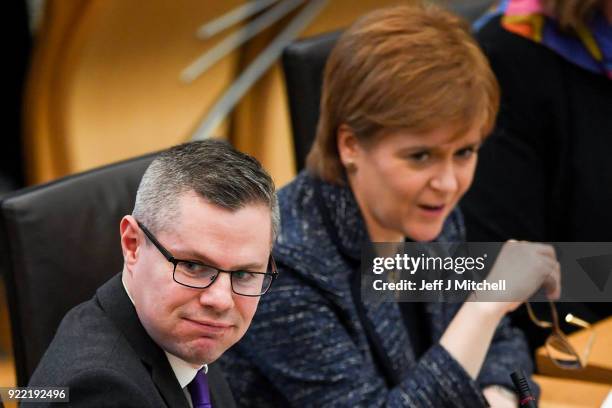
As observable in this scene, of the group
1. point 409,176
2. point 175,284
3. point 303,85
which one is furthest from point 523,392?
point 303,85

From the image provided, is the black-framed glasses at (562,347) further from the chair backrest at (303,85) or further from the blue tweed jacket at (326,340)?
the chair backrest at (303,85)

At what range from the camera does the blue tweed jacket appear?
5.16 feet

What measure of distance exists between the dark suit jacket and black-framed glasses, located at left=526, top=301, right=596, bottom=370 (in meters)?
0.78

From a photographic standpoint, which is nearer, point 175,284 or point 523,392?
point 175,284

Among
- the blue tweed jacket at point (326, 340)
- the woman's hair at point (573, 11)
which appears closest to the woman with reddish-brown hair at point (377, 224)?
the blue tweed jacket at point (326, 340)

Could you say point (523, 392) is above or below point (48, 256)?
below

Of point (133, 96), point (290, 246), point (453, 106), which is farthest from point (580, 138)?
point (133, 96)

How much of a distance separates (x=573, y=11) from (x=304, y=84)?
57cm

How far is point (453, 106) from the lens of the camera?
161 centimetres

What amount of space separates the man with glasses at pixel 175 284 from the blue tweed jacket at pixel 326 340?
41 centimetres

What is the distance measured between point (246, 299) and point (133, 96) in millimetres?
1720

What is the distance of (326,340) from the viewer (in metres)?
1.58

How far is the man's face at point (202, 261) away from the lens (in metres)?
1.09

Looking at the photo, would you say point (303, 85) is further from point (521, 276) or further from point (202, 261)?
point (202, 261)
